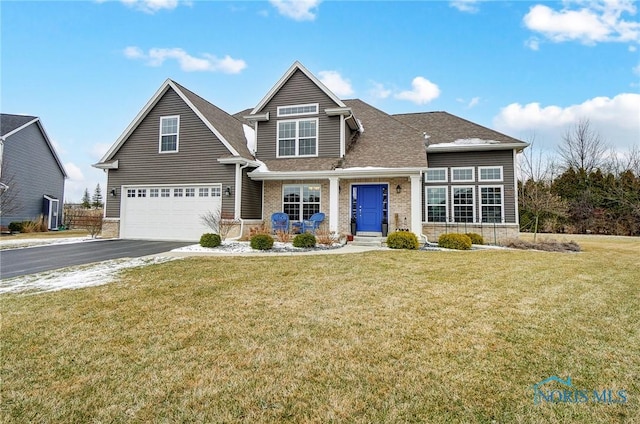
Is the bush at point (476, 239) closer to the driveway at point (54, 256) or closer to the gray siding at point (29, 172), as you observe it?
the driveway at point (54, 256)

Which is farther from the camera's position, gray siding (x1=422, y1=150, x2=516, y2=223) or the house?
gray siding (x1=422, y1=150, x2=516, y2=223)

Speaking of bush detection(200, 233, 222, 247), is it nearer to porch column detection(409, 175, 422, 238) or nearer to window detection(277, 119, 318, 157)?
window detection(277, 119, 318, 157)

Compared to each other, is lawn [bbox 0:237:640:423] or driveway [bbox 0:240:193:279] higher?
driveway [bbox 0:240:193:279]

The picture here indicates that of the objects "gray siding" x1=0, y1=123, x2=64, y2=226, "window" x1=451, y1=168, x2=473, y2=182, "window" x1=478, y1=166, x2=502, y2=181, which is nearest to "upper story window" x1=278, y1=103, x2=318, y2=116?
"window" x1=451, y1=168, x2=473, y2=182

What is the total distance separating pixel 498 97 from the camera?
2005cm

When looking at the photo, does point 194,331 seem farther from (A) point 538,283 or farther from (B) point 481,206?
(B) point 481,206

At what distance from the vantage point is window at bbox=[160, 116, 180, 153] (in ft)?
47.7

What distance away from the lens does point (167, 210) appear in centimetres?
1448

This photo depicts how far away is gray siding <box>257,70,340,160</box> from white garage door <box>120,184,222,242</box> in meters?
3.17

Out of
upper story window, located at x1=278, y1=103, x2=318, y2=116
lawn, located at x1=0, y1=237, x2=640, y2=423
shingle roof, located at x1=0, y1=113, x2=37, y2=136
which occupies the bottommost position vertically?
lawn, located at x1=0, y1=237, x2=640, y2=423

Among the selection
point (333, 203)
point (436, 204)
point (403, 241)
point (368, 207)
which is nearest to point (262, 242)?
point (333, 203)

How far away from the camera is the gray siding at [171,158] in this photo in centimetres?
1385

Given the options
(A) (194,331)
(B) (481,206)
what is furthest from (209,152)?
(B) (481,206)

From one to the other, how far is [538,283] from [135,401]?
6.78 meters
